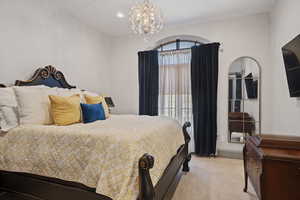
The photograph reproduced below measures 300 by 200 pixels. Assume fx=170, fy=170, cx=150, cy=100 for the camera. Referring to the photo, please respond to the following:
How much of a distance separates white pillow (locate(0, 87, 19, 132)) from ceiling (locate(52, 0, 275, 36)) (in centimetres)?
189

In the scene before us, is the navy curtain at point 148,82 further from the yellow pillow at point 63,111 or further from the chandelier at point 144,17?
the yellow pillow at point 63,111

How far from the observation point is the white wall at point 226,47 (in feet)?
10.8

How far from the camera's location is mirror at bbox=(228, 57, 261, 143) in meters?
3.38

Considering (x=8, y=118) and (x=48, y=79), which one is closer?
(x=8, y=118)

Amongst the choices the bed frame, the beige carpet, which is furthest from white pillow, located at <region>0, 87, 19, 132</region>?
the beige carpet

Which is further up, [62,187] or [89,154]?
[89,154]

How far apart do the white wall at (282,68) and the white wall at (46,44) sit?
357 centimetres

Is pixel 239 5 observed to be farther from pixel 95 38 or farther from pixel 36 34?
pixel 36 34

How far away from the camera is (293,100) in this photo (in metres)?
2.28

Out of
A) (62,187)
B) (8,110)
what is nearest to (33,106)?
(8,110)

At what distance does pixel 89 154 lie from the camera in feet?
4.66

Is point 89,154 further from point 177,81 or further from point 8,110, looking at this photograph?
point 177,81

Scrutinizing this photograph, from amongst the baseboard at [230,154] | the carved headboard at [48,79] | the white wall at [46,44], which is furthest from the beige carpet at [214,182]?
the white wall at [46,44]

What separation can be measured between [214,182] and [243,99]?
185cm
